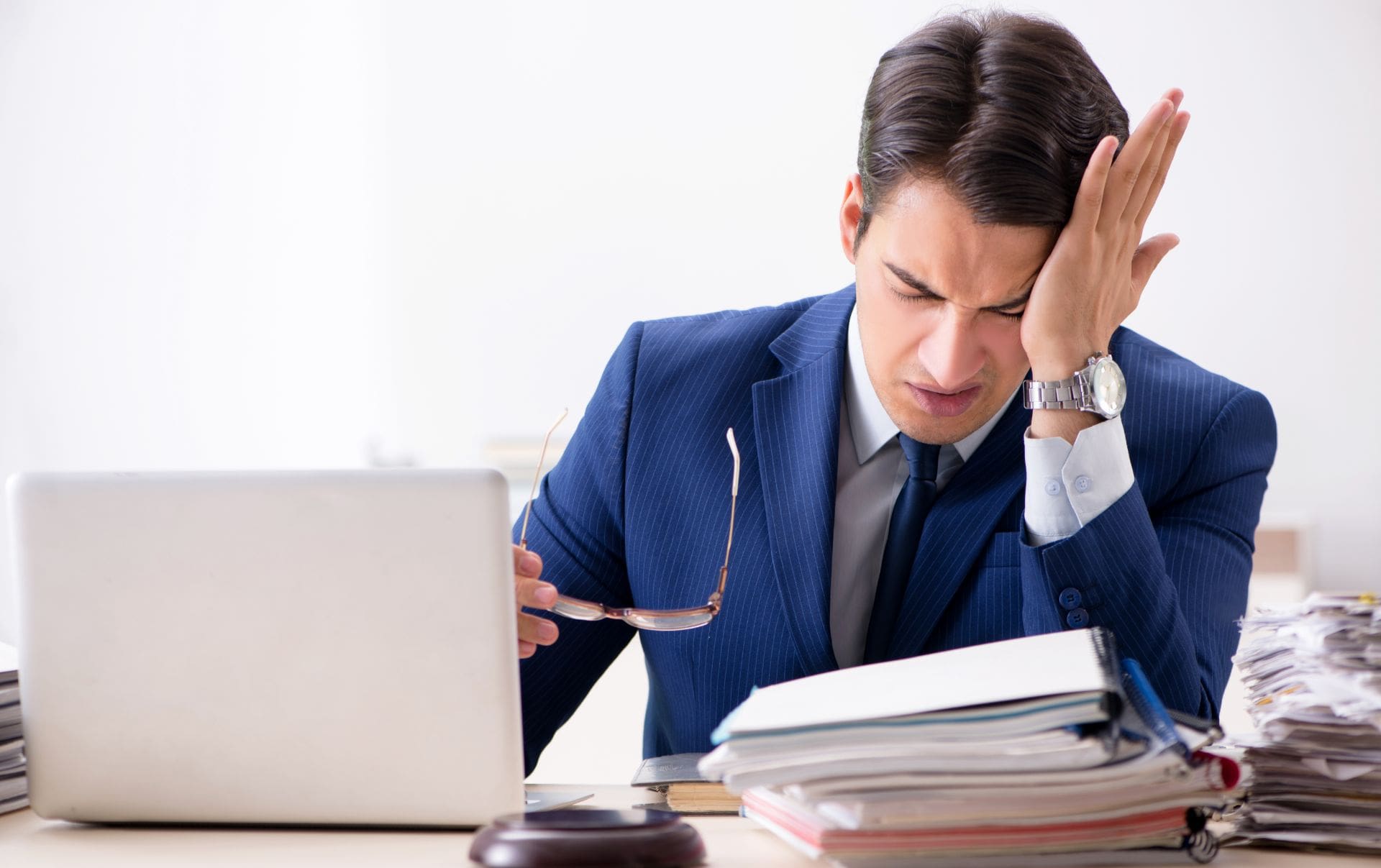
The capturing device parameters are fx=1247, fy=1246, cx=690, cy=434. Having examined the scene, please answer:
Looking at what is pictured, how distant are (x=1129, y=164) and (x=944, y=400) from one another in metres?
0.28

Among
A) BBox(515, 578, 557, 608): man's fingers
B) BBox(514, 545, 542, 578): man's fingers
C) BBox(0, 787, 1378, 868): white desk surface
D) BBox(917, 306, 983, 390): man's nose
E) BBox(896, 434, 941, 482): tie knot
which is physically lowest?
BBox(0, 787, 1378, 868): white desk surface

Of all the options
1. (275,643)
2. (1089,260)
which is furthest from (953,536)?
(275,643)

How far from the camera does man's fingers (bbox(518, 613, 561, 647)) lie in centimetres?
112

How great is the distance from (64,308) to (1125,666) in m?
3.82

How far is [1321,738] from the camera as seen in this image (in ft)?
2.74

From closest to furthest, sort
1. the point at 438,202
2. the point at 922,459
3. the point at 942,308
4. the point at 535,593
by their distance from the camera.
Result: the point at 535,593 < the point at 942,308 < the point at 922,459 < the point at 438,202

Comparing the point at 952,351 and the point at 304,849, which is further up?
the point at 952,351

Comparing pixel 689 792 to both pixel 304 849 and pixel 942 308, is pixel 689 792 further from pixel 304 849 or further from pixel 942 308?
pixel 942 308

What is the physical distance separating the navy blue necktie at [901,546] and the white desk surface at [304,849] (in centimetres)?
40

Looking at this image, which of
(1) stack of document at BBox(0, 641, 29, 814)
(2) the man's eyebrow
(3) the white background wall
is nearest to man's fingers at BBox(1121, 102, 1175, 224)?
(2) the man's eyebrow

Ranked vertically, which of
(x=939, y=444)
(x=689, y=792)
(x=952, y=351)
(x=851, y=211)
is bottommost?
(x=689, y=792)

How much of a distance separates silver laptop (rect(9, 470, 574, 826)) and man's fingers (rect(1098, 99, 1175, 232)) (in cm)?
69

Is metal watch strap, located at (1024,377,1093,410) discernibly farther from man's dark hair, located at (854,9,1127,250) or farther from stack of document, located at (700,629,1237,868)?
stack of document, located at (700,629,1237,868)

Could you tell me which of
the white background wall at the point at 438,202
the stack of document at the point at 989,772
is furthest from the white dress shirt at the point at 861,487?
the white background wall at the point at 438,202
